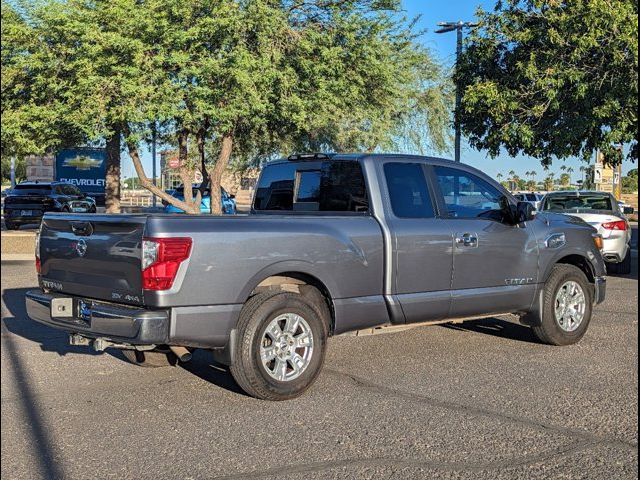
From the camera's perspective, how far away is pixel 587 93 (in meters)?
15.5

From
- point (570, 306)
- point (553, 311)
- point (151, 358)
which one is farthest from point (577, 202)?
point (151, 358)

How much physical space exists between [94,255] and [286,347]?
1.56m

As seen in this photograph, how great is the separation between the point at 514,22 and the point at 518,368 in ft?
41.6

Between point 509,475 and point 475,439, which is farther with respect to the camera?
point 475,439

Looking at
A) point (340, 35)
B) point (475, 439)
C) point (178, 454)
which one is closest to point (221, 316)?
point (178, 454)

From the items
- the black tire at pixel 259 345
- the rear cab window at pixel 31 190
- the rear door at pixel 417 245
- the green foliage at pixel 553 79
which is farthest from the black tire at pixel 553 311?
the rear cab window at pixel 31 190

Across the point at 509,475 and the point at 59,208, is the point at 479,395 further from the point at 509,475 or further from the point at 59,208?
the point at 59,208

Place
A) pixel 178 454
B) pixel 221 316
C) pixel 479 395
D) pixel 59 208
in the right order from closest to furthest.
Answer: pixel 178 454, pixel 221 316, pixel 479 395, pixel 59 208

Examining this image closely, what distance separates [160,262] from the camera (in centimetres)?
508

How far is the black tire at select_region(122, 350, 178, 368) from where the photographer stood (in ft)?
19.4

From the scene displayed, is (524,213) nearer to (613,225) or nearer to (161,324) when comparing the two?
(161,324)

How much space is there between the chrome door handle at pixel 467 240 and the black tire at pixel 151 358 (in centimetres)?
267

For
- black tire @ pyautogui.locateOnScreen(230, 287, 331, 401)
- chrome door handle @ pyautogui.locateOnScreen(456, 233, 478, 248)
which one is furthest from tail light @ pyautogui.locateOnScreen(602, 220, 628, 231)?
black tire @ pyautogui.locateOnScreen(230, 287, 331, 401)

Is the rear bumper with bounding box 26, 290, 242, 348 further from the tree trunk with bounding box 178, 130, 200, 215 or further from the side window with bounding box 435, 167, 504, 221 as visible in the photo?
the tree trunk with bounding box 178, 130, 200, 215
